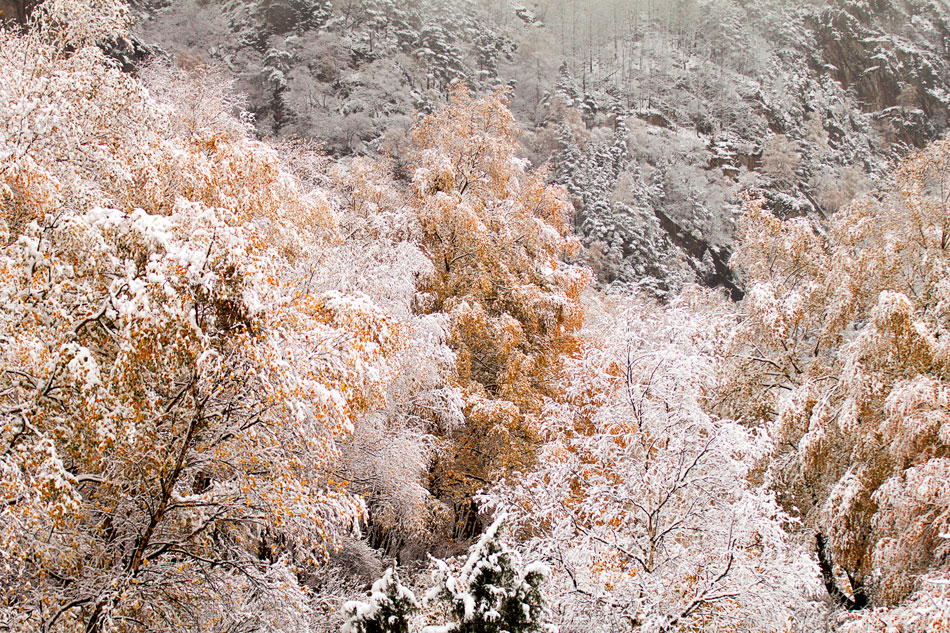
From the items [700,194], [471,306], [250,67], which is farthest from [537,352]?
[700,194]

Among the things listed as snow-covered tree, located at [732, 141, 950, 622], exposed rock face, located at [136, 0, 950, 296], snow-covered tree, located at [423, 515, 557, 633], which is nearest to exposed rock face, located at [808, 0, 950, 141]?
exposed rock face, located at [136, 0, 950, 296]

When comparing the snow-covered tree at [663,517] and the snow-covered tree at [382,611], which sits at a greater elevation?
the snow-covered tree at [382,611]

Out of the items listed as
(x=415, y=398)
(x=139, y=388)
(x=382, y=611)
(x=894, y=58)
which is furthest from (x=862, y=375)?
(x=894, y=58)

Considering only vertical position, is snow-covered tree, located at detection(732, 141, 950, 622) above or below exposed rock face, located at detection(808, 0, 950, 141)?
below

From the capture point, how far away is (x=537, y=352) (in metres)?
10.4

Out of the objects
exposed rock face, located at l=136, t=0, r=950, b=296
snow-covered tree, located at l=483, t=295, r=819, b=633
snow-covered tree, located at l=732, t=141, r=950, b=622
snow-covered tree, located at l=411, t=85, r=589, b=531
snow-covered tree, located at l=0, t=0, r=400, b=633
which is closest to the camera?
snow-covered tree, located at l=0, t=0, r=400, b=633

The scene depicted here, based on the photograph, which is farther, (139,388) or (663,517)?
(663,517)

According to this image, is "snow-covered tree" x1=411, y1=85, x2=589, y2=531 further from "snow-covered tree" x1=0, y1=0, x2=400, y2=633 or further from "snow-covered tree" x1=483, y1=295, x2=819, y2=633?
"snow-covered tree" x1=0, y1=0, x2=400, y2=633

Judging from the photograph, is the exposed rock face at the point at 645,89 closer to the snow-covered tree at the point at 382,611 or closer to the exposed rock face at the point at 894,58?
the exposed rock face at the point at 894,58

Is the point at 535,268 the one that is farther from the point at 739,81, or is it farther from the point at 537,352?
the point at 739,81

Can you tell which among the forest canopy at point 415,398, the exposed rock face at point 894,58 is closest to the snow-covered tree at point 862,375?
the forest canopy at point 415,398

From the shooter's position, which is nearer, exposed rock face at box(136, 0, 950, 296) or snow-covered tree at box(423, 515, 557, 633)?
snow-covered tree at box(423, 515, 557, 633)

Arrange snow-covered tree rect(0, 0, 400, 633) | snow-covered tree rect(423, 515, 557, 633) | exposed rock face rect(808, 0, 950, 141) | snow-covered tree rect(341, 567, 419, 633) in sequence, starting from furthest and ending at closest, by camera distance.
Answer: exposed rock face rect(808, 0, 950, 141) → snow-covered tree rect(0, 0, 400, 633) → snow-covered tree rect(423, 515, 557, 633) → snow-covered tree rect(341, 567, 419, 633)

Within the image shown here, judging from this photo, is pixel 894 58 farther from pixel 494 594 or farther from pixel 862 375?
pixel 494 594
